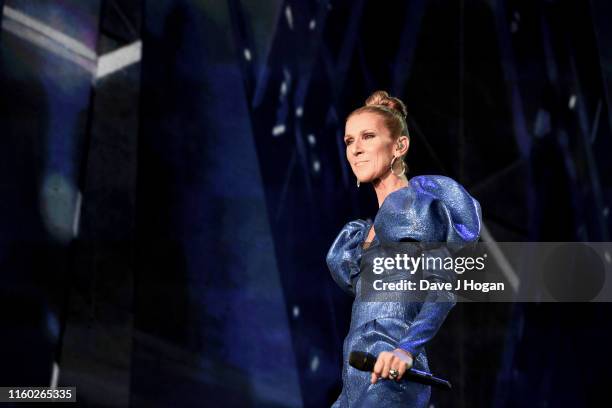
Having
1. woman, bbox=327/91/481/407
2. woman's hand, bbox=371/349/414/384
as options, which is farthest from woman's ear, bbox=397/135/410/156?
woman's hand, bbox=371/349/414/384

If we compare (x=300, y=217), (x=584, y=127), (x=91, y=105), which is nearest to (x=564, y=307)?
(x=584, y=127)

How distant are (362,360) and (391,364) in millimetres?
61

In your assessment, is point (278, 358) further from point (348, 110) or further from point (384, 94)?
point (384, 94)

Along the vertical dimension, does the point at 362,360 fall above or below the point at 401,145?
below

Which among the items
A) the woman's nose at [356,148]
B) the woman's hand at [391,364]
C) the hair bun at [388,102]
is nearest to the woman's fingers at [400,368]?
the woman's hand at [391,364]

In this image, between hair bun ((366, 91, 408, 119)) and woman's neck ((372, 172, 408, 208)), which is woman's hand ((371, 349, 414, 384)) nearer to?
woman's neck ((372, 172, 408, 208))

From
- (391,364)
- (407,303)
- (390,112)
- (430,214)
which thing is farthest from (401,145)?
(391,364)

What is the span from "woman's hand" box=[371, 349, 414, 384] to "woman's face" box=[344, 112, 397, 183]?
48 centimetres

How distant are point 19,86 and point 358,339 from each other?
2050 mm

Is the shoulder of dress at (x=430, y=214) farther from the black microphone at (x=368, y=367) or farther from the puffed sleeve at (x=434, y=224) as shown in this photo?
the black microphone at (x=368, y=367)

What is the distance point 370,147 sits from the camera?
204 cm

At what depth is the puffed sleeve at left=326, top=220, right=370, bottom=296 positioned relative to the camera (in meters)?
2.03

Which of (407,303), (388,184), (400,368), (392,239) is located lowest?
(400,368)

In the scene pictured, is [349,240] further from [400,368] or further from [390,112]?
[400,368]
